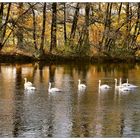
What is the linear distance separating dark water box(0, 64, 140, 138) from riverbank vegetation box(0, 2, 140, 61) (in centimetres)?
1291

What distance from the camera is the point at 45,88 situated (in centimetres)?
2070

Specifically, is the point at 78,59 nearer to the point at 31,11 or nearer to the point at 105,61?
the point at 105,61

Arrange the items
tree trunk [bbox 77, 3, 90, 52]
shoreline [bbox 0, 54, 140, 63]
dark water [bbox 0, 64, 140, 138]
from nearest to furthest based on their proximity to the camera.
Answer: dark water [bbox 0, 64, 140, 138], shoreline [bbox 0, 54, 140, 63], tree trunk [bbox 77, 3, 90, 52]

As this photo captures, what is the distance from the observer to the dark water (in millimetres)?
13055

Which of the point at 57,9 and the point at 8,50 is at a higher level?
the point at 57,9

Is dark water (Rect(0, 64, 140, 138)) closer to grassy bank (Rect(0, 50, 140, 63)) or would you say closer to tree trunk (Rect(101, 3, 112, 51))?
grassy bank (Rect(0, 50, 140, 63))

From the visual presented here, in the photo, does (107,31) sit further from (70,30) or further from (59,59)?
(59,59)

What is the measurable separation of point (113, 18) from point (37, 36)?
674cm

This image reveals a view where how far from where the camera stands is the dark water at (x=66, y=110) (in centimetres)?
1305

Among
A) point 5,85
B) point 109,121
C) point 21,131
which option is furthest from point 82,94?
point 21,131

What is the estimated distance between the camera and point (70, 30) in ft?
140

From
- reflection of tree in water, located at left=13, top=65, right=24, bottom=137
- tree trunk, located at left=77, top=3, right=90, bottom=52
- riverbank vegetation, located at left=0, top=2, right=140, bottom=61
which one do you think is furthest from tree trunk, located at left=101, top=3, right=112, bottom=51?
reflection of tree in water, located at left=13, top=65, right=24, bottom=137

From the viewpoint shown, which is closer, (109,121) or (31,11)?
(109,121)

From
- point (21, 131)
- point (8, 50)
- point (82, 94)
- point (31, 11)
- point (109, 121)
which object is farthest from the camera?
point (31, 11)
